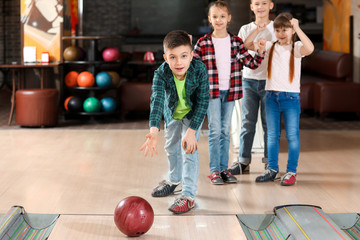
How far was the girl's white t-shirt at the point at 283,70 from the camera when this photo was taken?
367 cm

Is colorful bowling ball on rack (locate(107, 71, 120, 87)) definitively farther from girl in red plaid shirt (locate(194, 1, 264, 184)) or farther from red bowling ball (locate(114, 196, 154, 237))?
red bowling ball (locate(114, 196, 154, 237))

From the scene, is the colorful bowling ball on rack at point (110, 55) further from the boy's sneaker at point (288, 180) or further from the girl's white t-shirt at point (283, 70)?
the boy's sneaker at point (288, 180)

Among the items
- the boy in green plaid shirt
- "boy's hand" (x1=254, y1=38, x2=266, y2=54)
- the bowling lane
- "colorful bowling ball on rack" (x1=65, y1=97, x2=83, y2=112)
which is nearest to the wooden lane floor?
the bowling lane

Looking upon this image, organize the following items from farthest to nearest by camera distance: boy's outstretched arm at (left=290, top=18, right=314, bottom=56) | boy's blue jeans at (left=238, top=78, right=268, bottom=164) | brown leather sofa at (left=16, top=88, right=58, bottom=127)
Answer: brown leather sofa at (left=16, top=88, right=58, bottom=127)
boy's blue jeans at (left=238, top=78, right=268, bottom=164)
boy's outstretched arm at (left=290, top=18, right=314, bottom=56)

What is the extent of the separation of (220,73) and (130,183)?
1047mm

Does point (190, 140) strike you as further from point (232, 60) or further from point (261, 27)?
point (261, 27)

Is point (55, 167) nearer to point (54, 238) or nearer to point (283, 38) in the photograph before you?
point (54, 238)

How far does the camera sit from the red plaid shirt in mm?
3625

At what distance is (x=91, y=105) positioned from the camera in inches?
276

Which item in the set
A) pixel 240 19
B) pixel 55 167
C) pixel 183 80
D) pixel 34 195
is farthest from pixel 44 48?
pixel 183 80

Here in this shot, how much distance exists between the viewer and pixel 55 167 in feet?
14.1

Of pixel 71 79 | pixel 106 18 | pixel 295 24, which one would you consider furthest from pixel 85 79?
pixel 106 18

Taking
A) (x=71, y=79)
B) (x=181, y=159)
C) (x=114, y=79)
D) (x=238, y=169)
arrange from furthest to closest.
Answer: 1. (x=114, y=79)
2. (x=71, y=79)
3. (x=238, y=169)
4. (x=181, y=159)

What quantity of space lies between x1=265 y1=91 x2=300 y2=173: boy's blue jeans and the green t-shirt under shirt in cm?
90
